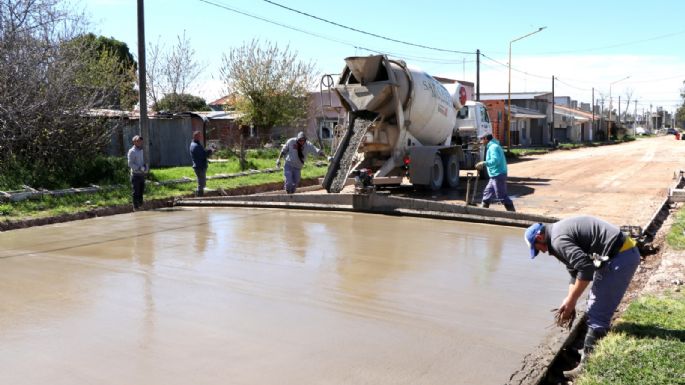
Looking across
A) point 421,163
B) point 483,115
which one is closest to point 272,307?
A: point 421,163

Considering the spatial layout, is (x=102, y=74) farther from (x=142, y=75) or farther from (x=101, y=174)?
(x=101, y=174)

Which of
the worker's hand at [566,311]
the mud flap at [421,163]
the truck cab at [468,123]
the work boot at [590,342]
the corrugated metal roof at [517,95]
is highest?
the corrugated metal roof at [517,95]

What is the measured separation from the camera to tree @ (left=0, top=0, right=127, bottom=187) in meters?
13.6

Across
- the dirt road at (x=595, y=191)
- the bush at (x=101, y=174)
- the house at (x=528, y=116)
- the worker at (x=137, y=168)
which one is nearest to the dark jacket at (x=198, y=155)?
the worker at (x=137, y=168)

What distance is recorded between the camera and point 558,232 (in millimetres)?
4367

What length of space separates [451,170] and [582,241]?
470 inches

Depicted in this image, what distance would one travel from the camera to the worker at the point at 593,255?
4.28 meters

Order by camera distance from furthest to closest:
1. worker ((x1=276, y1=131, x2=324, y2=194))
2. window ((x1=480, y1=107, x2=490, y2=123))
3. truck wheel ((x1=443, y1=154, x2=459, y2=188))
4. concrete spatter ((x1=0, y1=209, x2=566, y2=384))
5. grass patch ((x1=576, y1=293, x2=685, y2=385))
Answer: window ((x1=480, y1=107, x2=490, y2=123)), truck wheel ((x1=443, y1=154, x2=459, y2=188)), worker ((x1=276, y1=131, x2=324, y2=194)), concrete spatter ((x1=0, y1=209, x2=566, y2=384)), grass patch ((x1=576, y1=293, x2=685, y2=385))

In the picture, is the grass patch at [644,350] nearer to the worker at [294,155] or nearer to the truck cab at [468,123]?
the worker at [294,155]

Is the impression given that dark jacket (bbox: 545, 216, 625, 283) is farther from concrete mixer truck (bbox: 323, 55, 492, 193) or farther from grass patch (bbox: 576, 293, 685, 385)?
concrete mixer truck (bbox: 323, 55, 492, 193)

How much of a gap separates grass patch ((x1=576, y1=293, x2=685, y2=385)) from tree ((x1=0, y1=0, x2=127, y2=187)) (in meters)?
12.4

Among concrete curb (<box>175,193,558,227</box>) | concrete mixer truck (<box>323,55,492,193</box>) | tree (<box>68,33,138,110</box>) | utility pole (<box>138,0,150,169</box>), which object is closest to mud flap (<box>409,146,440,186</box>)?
concrete mixer truck (<box>323,55,492,193</box>)

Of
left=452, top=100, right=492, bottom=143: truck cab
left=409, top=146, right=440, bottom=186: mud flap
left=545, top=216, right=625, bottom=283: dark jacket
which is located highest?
left=452, top=100, right=492, bottom=143: truck cab

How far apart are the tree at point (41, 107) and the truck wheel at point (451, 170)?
8.87m
